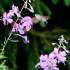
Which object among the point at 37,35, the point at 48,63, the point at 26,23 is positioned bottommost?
the point at 48,63

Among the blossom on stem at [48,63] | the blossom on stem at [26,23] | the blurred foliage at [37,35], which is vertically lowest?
the blossom on stem at [48,63]

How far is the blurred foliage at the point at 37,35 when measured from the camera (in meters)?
3.16

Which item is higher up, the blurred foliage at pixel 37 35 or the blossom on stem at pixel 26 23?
the blurred foliage at pixel 37 35

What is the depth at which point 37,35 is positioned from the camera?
334 centimetres

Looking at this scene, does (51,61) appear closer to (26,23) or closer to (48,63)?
(48,63)

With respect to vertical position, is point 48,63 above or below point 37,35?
below

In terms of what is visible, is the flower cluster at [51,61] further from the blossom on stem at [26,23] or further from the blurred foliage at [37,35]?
the blurred foliage at [37,35]

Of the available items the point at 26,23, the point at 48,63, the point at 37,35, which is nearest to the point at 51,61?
the point at 48,63

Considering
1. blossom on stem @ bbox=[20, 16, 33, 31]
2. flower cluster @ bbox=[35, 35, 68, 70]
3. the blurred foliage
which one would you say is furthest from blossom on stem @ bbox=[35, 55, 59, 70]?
the blurred foliage

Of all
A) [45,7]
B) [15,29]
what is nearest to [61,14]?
[45,7]

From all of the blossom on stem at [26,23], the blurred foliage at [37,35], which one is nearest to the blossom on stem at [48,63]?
the blossom on stem at [26,23]

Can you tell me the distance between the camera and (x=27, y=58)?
3395 mm

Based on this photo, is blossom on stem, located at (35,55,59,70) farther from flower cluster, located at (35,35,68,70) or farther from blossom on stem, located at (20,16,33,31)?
blossom on stem, located at (20,16,33,31)

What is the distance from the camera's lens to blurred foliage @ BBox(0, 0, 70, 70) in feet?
10.4
